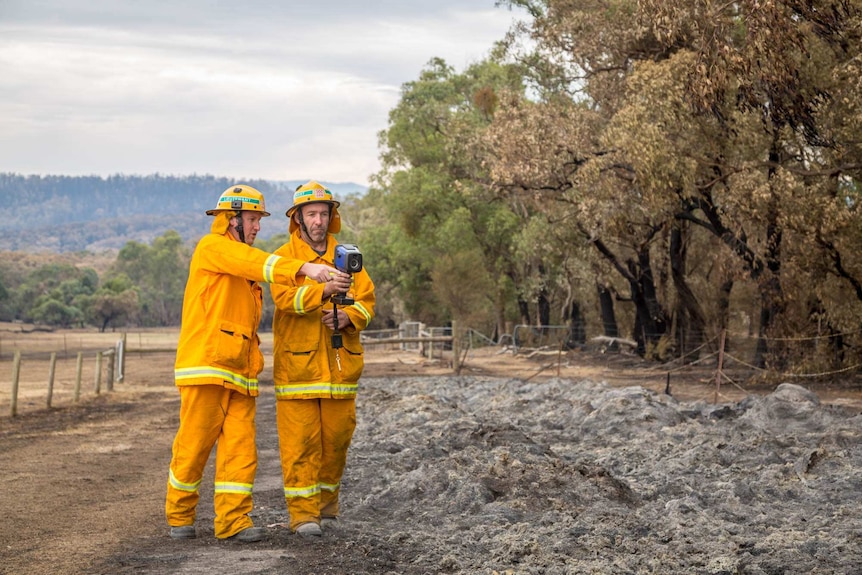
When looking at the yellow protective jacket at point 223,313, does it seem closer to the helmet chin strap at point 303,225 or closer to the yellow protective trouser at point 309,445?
the yellow protective trouser at point 309,445

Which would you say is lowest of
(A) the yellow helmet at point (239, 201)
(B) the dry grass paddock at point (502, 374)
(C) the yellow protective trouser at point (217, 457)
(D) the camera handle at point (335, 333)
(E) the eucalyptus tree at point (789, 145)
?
(B) the dry grass paddock at point (502, 374)

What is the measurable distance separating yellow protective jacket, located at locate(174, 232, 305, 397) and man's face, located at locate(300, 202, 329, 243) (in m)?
0.46

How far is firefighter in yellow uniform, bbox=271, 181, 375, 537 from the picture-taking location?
24.1 feet

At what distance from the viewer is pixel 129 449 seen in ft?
46.4

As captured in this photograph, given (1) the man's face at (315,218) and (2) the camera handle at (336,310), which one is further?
(1) the man's face at (315,218)

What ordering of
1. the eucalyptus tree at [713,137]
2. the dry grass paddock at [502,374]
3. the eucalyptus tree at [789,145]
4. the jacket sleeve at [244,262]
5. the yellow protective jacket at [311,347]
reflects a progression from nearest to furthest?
1. the jacket sleeve at [244,262]
2. the yellow protective jacket at [311,347]
3. the eucalyptus tree at [789,145]
4. the eucalyptus tree at [713,137]
5. the dry grass paddock at [502,374]

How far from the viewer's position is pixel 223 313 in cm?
724

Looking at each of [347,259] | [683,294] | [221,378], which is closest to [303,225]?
[347,259]

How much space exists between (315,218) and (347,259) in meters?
0.53

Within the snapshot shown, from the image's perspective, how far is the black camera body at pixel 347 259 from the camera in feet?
23.6

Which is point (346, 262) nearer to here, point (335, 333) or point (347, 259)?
point (347, 259)

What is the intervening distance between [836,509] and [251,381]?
5.01m

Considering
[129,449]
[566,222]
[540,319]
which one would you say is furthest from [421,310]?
[129,449]

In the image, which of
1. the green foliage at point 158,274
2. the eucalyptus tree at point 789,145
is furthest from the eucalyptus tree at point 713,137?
the green foliage at point 158,274
